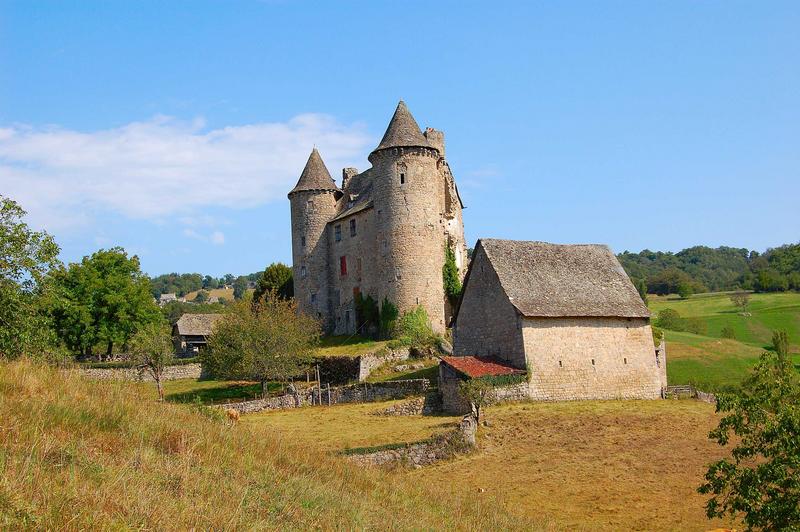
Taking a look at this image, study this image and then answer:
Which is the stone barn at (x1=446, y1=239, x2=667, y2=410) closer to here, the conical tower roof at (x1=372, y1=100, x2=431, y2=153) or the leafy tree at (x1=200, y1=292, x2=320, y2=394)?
the leafy tree at (x1=200, y1=292, x2=320, y2=394)

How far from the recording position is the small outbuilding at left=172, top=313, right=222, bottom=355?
2680 inches

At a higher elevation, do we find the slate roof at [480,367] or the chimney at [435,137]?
the chimney at [435,137]

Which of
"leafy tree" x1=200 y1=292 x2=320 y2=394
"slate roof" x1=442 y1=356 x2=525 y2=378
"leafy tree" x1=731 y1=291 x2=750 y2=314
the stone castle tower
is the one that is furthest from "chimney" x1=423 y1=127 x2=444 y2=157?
"leafy tree" x1=731 y1=291 x2=750 y2=314

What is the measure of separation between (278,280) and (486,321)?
121ft

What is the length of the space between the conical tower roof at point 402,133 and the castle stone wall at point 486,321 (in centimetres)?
1308

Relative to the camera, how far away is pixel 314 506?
1062 cm

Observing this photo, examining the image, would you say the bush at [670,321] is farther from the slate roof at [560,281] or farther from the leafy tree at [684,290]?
the slate roof at [560,281]

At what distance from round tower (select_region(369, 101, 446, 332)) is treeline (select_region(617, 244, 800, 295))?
245 feet

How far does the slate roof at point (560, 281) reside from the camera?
34500 mm

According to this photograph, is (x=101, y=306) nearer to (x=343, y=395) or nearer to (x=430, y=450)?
(x=343, y=395)

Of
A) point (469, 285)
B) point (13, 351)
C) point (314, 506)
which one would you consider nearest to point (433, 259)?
point (469, 285)

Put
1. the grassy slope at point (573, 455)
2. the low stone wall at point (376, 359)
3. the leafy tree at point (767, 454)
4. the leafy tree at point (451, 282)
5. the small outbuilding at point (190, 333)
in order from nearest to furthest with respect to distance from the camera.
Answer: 1. the leafy tree at point (767, 454)
2. the grassy slope at point (573, 455)
3. the low stone wall at point (376, 359)
4. the leafy tree at point (451, 282)
5. the small outbuilding at point (190, 333)

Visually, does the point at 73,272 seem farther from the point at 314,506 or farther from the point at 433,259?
the point at 314,506

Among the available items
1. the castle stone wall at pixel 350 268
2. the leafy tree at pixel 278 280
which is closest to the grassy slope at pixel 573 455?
the castle stone wall at pixel 350 268
